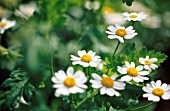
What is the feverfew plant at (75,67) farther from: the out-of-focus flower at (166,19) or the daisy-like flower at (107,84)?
the out-of-focus flower at (166,19)

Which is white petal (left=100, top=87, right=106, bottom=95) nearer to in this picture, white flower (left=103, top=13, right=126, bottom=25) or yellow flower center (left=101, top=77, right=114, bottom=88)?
yellow flower center (left=101, top=77, right=114, bottom=88)

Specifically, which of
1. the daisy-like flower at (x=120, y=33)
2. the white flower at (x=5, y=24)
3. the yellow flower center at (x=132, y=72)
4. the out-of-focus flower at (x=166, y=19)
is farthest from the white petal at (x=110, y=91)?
the out-of-focus flower at (x=166, y=19)

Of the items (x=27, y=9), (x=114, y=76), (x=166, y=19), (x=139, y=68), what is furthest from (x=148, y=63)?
(x=166, y=19)

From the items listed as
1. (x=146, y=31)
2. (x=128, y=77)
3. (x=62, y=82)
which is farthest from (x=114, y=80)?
(x=146, y=31)

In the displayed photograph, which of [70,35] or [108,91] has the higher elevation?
[70,35]

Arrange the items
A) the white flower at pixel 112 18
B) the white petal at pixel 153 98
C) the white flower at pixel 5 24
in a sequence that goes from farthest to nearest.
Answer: the white flower at pixel 112 18, the white flower at pixel 5 24, the white petal at pixel 153 98

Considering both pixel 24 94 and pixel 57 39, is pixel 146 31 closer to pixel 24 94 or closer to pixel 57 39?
pixel 57 39

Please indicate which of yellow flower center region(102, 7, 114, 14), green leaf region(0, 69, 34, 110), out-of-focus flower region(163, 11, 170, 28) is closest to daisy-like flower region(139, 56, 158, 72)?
green leaf region(0, 69, 34, 110)

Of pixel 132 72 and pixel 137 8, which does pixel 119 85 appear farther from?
pixel 137 8
